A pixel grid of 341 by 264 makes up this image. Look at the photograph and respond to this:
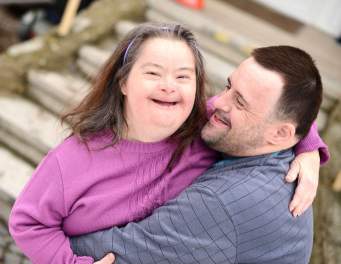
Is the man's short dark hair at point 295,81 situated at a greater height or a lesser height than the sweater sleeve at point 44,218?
greater

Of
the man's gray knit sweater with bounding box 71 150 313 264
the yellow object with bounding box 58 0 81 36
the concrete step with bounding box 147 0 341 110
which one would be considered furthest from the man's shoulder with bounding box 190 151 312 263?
the yellow object with bounding box 58 0 81 36

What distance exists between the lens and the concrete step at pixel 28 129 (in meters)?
3.33

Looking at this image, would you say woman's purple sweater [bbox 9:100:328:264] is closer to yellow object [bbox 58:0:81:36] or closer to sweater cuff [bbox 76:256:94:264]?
sweater cuff [bbox 76:256:94:264]

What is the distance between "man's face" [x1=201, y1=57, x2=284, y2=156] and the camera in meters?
1.55

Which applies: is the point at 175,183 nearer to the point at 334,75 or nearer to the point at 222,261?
the point at 222,261

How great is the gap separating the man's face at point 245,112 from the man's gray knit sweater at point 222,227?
0.36ft

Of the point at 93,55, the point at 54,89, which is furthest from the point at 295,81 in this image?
the point at 93,55

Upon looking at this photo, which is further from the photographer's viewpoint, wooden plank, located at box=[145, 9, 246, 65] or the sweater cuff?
wooden plank, located at box=[145, 9, 246, 65]

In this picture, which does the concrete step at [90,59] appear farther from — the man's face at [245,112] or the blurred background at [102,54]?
the man's face at [245,112]

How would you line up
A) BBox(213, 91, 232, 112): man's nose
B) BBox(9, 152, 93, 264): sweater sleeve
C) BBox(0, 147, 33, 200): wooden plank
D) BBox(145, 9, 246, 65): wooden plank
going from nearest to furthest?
BBox(9, 152, 93, 264): sweater sleeve < BBox(213, 91, 232, 112): man's nose < BBox(0, 147, 33, 200): wooden plank < BBox(145, 9, 246, 65): wooden plank

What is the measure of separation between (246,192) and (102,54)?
2.77 m

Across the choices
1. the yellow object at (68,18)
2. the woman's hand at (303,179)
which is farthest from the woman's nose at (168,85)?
the yellow object at (68,18)

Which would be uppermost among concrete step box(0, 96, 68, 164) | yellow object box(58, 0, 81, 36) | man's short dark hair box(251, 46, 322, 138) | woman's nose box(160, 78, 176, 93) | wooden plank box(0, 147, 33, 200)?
man's short dark hair box(251, 46, 322, 138)

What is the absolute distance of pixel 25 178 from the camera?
3.20m
